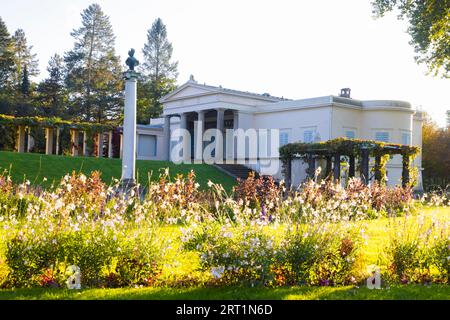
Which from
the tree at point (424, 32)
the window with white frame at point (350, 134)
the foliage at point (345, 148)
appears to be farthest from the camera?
the window with white frame at point (350, 134)

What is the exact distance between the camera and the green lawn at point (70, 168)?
21.6 m

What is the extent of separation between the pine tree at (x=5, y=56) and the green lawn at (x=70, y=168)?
92.7 ft

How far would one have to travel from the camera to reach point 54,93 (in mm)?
51188

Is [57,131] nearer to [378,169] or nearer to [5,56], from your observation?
[378,169]

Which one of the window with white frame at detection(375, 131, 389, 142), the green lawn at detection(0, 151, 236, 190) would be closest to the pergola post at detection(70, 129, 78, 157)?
the green lawn at detection(0, 151, 236, 190)

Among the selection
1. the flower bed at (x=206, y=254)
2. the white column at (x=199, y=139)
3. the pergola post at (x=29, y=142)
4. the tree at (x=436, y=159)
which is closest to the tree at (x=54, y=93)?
the pergola post at (x=29, y=142)

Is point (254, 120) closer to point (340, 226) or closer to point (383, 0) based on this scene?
point (383, 0)

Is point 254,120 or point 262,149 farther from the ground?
point 254,120

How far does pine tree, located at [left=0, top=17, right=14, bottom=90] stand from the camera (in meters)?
49.8

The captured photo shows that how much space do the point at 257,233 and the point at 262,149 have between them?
26894 mm

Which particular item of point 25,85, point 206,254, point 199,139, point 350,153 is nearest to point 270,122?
point 199,139

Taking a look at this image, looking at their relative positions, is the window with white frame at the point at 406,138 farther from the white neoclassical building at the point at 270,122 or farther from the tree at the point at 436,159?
the tree at the point at 436,159
